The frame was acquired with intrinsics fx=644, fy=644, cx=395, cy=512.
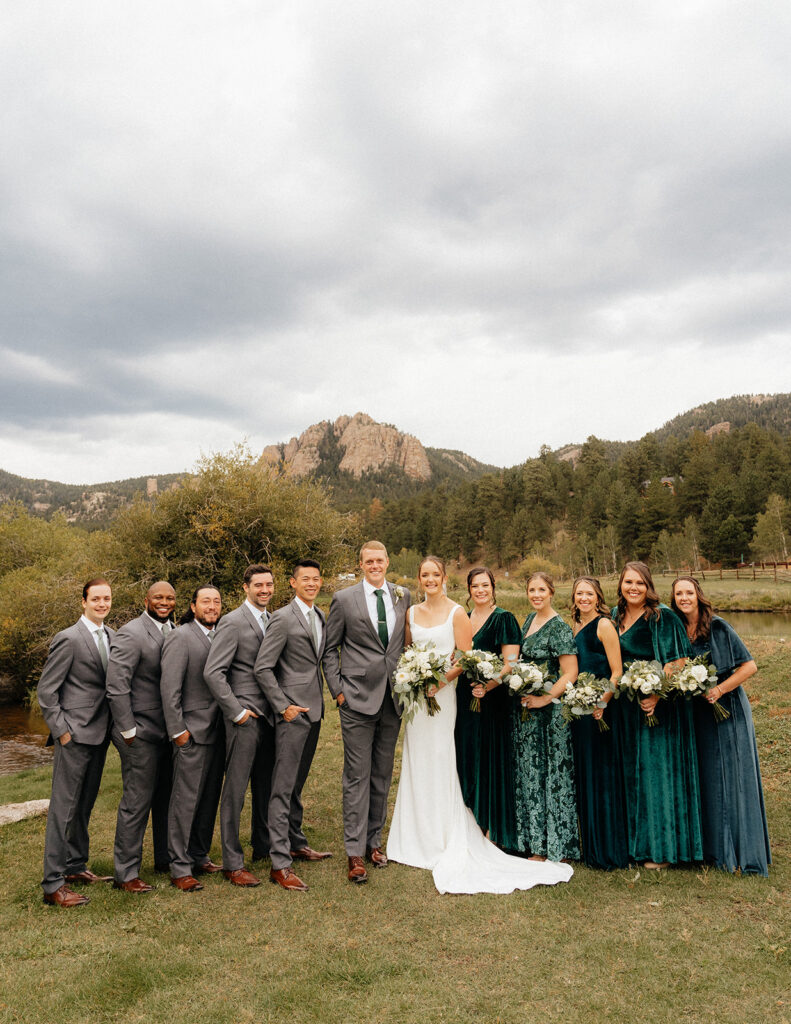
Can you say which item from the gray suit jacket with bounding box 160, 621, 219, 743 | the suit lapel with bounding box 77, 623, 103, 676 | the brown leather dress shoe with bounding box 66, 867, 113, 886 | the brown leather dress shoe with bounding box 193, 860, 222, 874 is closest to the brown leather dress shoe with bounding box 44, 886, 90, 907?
the brown leather dress shoe with bounding box 66, 867, 113, 886

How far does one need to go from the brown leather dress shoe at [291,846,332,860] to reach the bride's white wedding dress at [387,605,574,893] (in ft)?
2.12

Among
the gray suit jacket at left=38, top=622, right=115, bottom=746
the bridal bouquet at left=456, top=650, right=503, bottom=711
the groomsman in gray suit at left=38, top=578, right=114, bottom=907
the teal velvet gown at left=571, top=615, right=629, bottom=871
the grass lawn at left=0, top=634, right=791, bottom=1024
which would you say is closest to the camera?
the grass lawn at left=0, top=634, right=791, bottom=1024

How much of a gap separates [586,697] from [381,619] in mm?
2046

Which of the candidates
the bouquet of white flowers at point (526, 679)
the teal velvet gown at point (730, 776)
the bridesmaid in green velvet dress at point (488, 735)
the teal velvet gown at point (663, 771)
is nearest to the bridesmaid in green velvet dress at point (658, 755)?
the teal velvet gown at point (663, 771)

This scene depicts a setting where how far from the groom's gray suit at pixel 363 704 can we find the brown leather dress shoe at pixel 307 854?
Answer: 350mm

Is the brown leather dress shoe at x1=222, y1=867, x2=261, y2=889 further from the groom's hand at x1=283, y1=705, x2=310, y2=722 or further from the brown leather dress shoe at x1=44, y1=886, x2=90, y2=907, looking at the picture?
the groom's hand at x1=283, y1=705, x2=310, y2=722

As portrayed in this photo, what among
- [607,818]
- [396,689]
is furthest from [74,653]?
[607,818]

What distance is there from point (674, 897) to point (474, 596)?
3024 mm

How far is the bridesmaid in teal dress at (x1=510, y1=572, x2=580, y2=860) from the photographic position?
608cm

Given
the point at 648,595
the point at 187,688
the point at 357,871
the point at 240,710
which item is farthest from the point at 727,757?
the point at 187,688

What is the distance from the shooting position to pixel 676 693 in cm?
584

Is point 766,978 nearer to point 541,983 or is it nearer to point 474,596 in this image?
point 541,983

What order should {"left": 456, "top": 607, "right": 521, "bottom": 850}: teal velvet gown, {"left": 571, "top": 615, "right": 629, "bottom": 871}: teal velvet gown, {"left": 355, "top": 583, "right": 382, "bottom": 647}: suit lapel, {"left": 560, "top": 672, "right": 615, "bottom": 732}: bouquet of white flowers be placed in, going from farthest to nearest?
1. {"left": 456, "top": 607, "right": 521, "bottom": 850}: teal velvet gown
2. {"left": 355, "top": 583, "right": 382, "bottom": 647}: suit lapel
3. {"left": 571, "top": 615, "right": 629, "bottom": 871}: teal velvet gown
4. {"left": 560, "top": 672, "right": 615, "bottom": 732}: bouquet of white flowers

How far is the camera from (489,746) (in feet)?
21.6
